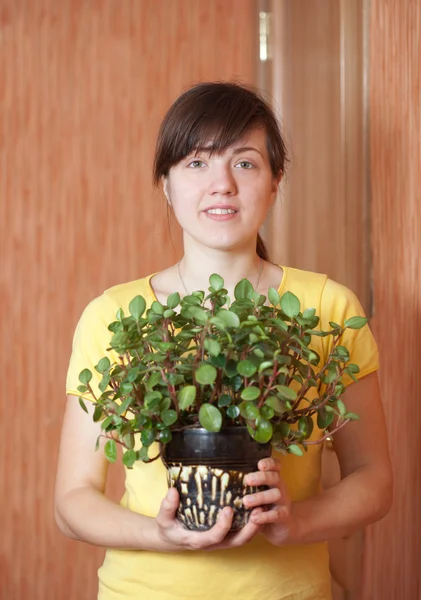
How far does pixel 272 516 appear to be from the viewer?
1071 mm

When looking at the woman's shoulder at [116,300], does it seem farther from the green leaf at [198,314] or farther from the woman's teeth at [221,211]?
the green leaf at [198,314]

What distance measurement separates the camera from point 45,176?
2.13 metres

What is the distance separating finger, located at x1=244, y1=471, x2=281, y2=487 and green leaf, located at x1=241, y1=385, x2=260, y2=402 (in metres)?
0.11

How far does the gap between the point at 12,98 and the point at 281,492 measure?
136 cm

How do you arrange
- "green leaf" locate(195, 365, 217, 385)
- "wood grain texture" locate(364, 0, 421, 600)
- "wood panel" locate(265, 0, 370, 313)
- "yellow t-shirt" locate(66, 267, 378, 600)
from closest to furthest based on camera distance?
"green leaf" locate(195, 365, 217, 385) → "yellow t-shirt" locate(66, 267, 378, 600) → "wood grain texture" locate(364, 0, 421, 600) → "wood panel" locate(265, 0, 370, 313)

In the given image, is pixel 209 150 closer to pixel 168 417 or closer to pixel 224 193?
pixel 224 193

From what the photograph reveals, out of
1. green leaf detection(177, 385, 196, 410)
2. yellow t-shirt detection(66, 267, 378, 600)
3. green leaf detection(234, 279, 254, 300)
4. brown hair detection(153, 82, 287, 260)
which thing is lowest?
yellow t-shirt detection(66, 267, 378, 600)

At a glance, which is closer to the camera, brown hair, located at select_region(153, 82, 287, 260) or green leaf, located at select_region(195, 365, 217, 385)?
green leaf, located at select_region(195, 365, 217, 385)

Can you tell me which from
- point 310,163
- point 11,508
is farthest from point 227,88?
point 11,508

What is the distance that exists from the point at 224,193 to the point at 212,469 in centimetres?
45

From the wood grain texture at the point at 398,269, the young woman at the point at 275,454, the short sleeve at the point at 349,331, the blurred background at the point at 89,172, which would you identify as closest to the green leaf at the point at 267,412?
the young woman at the point at 275,454

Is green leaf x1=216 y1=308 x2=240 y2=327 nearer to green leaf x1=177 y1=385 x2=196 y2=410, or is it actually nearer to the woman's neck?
green leaf x1=177 y1=385 x2=196 y2=410

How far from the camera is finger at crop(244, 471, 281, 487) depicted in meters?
1.03

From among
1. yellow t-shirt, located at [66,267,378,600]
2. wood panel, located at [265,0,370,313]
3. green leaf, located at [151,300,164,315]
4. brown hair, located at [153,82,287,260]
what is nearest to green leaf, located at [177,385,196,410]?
green leaf, located at [151,300,164,315]
